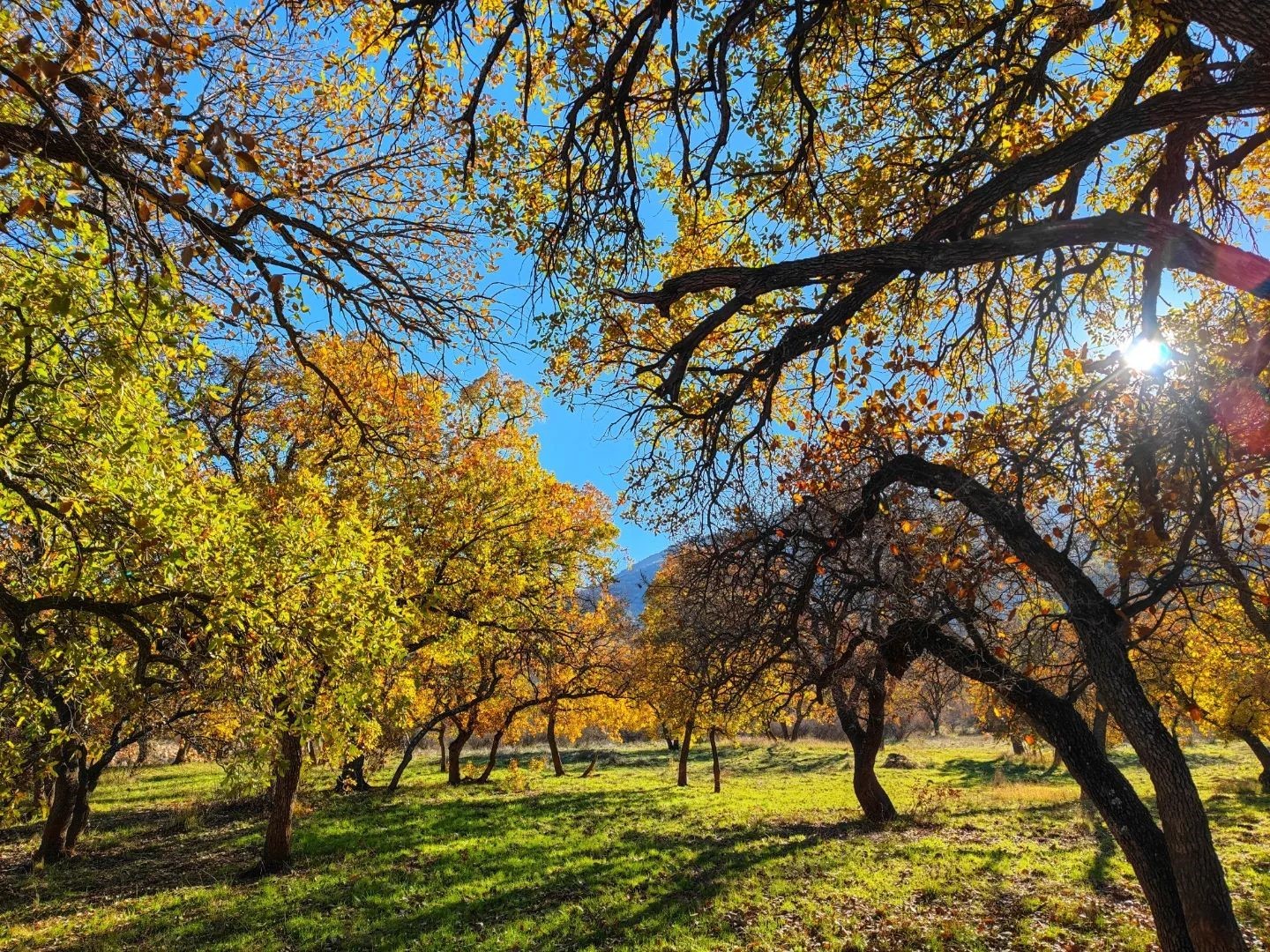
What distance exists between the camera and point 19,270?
148 inches

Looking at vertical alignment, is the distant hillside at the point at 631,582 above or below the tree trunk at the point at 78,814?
above

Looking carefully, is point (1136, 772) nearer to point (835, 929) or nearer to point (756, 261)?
point (835, 929)

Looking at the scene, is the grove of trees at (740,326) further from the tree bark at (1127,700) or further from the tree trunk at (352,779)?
the tree trunk at (352,779)

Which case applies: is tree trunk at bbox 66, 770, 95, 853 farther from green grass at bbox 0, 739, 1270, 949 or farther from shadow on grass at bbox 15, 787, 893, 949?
shadow on grass at bbox 15, 787, 893, 949

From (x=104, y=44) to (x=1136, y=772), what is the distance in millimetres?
41619

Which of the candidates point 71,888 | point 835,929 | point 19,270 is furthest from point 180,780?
point 19,270

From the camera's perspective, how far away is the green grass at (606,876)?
9492mm

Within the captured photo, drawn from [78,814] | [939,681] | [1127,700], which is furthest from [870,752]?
[78,814]

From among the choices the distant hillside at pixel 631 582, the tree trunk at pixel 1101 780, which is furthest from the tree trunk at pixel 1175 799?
the distant hillside at pixel 631 582

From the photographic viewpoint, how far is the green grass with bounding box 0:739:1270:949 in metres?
9.49

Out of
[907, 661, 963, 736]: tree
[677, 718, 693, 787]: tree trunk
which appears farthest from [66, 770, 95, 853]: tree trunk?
[677, 718, 693, 787]: tree trunk

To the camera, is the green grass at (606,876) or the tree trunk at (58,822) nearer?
the green grass at (606,876)

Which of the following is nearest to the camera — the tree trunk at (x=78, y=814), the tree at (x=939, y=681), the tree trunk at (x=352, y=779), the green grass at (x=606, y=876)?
the tree at (x=939, y=681)

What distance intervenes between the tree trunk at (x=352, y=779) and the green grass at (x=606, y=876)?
1371 millimetres
